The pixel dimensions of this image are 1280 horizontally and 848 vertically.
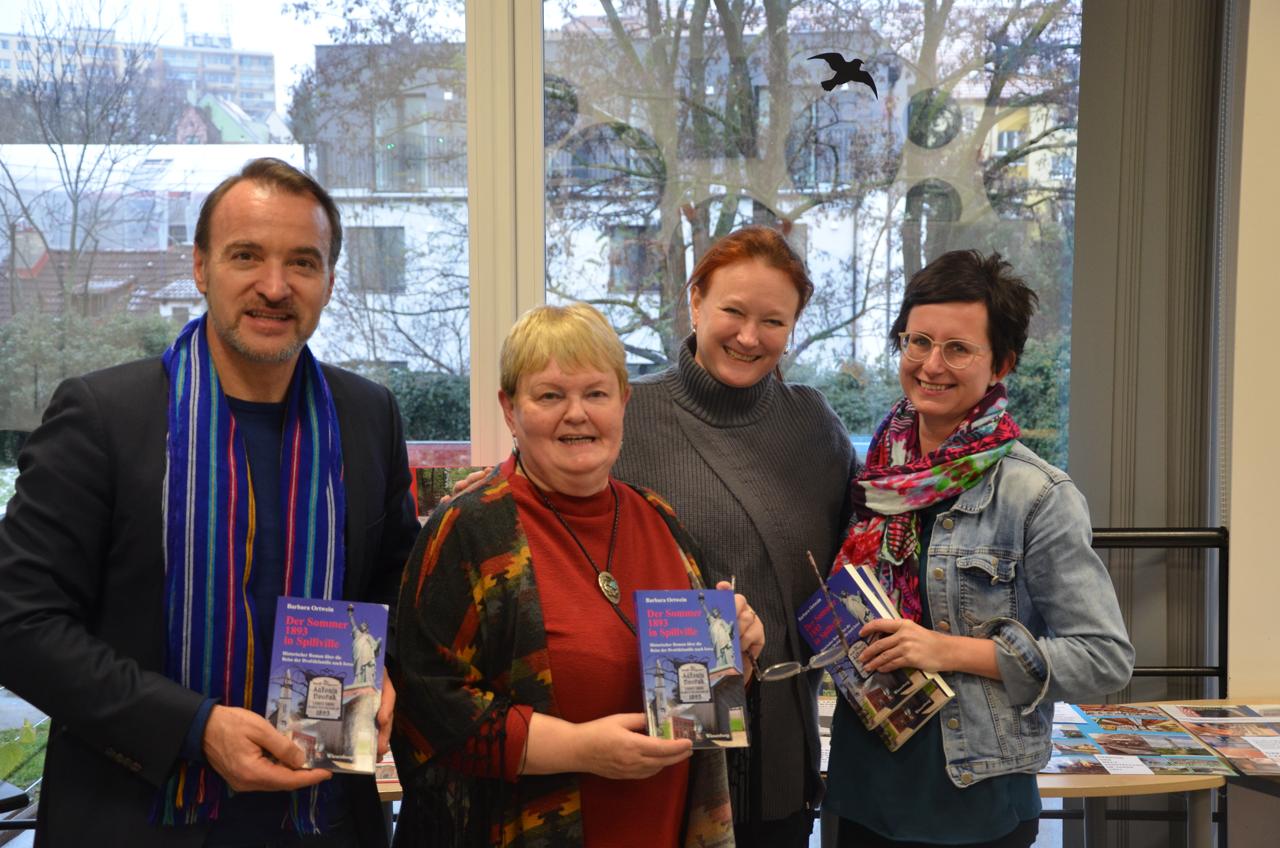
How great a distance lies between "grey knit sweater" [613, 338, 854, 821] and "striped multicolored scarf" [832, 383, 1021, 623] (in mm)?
119

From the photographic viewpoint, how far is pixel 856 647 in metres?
1.85

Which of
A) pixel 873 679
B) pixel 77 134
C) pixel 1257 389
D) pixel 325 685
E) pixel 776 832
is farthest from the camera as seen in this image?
→ pixel 77 134

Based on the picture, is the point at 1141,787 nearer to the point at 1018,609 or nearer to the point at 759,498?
the point at 1018,609

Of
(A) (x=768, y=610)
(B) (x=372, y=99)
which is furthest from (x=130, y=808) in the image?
(B) (x=372, y=99)

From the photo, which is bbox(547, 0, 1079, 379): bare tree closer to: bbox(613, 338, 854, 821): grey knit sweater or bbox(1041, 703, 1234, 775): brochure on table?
bbox(613, 338, 854, 821): grey knit sweater

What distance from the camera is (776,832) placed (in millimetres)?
1978

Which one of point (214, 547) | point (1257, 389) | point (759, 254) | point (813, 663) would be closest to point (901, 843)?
point (813, 663)

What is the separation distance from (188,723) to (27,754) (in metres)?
2.19

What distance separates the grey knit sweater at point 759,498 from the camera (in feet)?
6.41

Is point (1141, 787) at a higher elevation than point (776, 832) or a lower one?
lower

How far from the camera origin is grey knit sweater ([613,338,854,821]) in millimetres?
1954

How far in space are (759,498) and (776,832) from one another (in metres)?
0.61

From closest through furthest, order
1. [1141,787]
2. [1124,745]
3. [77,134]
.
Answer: [1141,787] → [1124,745] → [77,134]

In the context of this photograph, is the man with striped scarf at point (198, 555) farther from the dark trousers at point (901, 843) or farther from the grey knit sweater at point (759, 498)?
the dark trousers at point (901, 843)
